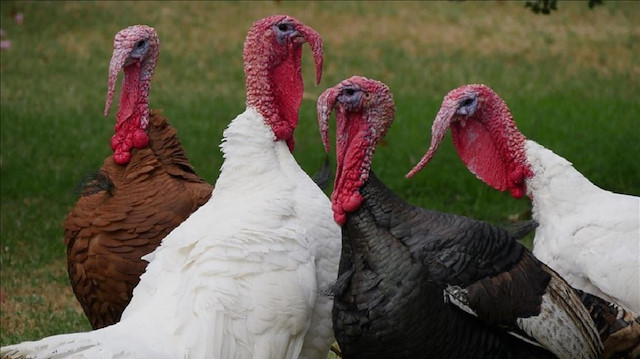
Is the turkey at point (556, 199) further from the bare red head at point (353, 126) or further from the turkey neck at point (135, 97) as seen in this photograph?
the turkey neck at point (135, 97)

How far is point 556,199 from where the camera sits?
4812 mm

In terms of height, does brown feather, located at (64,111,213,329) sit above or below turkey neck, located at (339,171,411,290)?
below

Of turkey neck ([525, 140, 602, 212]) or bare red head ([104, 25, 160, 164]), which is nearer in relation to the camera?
turkey neck ([525, 140, 602, 212])

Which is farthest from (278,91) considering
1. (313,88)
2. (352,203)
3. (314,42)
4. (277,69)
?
(313,88)

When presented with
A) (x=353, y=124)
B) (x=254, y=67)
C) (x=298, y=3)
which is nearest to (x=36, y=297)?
(x=254, y=67)

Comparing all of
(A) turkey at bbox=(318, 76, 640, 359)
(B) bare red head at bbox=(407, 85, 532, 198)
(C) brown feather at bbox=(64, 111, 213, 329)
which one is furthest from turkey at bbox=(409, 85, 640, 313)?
(C) brown feather at bbox=(64, 111, 213, 329)

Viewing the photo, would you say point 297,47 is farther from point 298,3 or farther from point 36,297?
point 298,3

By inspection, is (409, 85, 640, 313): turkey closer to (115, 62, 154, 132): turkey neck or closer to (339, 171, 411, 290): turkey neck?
(339, 171, 411, 290): turkey neck

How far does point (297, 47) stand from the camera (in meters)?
4.90

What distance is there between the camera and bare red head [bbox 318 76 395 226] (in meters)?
4.13

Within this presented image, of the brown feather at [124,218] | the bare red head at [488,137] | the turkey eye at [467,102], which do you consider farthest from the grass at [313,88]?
the turkey eye at [467,102]

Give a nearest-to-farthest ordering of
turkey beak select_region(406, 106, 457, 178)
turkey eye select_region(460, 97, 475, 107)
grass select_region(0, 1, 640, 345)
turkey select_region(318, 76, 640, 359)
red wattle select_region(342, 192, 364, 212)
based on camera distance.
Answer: turkey select_region(318, 76, 640, 359) → red wattle select_region(342, 192, 364, 212) → turkey beak select_region(406, 106, 457, 178) → turkey eye select_region(460, 97, 475, 107) → grass select_region(0, 1, 640, 345)

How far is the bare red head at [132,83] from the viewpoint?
198 inches

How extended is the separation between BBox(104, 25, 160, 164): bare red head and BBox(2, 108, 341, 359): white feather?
2.23ft
